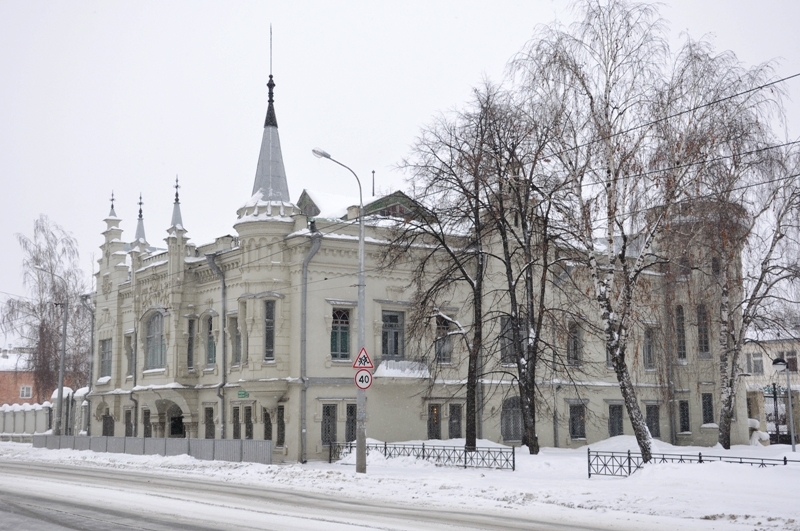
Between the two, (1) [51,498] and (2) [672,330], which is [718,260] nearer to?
(2) [672,330]

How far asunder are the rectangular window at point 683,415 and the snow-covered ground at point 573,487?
59.9 ft

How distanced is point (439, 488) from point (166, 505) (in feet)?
21.8

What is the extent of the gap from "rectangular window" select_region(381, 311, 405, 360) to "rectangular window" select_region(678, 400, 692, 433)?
52.4 ft

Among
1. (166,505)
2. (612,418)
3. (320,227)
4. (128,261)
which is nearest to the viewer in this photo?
(166,505)

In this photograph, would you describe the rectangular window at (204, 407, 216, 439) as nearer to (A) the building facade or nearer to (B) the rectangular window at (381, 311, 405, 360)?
(A) the building facade

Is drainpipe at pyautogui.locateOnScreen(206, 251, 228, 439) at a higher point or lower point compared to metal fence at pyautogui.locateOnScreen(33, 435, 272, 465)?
higher

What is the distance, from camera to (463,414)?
119ft

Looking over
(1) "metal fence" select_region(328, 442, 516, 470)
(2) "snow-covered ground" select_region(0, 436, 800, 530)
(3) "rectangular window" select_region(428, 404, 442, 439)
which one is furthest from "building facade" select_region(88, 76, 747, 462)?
(2) "snow-covered ground" select_region(0, 436, 800, 530)

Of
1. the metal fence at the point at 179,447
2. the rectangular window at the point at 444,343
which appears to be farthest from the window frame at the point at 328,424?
the rectangular window at the point at 444,343

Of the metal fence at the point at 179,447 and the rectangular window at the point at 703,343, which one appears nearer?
the metal fence at the point at 179,447

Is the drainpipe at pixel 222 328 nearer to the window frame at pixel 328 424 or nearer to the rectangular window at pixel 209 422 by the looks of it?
the rectangular window at pixel 209 422

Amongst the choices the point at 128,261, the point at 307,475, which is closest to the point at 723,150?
the point at 307,475

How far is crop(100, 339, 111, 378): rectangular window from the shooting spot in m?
46.7

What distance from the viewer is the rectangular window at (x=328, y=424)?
32531 millimetres
